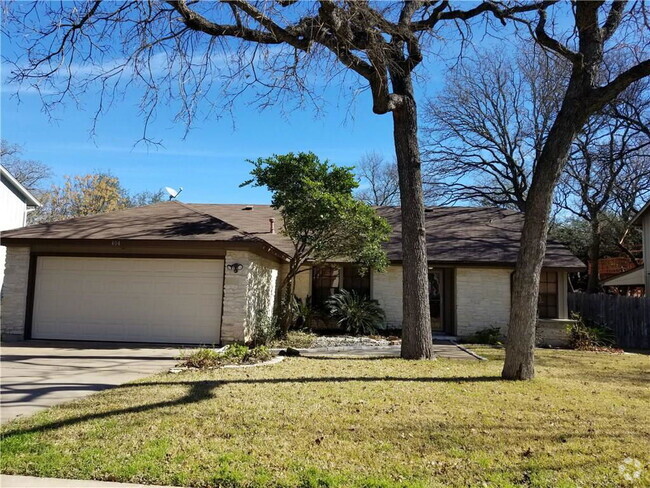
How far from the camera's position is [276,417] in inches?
211

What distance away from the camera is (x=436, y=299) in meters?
16.7

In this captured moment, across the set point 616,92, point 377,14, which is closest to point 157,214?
point 377,14

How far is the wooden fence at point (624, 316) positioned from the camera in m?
15.6

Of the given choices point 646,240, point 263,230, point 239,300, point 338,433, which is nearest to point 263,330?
point 239,300

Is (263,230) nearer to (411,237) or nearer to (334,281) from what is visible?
(334,281)

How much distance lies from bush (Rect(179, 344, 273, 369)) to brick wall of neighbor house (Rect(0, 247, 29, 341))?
216 inches

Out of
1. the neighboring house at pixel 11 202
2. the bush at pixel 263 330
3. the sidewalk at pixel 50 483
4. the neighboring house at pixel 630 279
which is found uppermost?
the neighboring house at pixel 11 202

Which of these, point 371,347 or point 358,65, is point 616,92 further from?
point 371,347

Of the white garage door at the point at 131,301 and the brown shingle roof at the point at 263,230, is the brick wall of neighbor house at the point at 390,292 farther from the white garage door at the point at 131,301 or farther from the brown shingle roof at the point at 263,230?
the white garage door at the point at 131,301

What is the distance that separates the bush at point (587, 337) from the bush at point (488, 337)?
214 centimetres

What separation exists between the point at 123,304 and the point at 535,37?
11.2 meters

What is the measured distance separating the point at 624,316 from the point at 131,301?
15501 millimetres

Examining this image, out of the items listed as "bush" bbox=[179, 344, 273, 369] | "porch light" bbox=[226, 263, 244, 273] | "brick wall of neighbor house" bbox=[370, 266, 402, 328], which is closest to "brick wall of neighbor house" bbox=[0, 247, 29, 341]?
"porch light" bbox=[226, 263, 244, 273]

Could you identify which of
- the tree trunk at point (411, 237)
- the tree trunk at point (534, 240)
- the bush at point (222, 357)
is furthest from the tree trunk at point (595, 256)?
the bush at point (222, 357)
